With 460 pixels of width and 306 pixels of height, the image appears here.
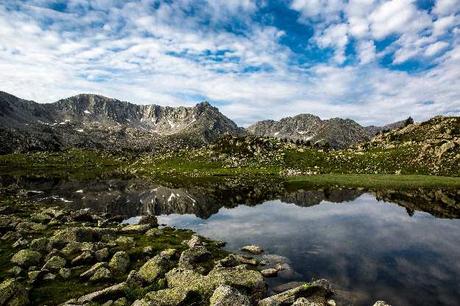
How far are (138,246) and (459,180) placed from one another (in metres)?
104

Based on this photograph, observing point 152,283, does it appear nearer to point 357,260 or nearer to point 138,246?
point 138,246

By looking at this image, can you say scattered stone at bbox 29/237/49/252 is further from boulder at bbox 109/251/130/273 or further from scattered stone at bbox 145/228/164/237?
scattered stone at bbox 145/228/164/237

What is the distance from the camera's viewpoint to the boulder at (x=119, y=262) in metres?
32.6

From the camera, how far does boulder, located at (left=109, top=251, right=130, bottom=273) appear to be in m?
32.6

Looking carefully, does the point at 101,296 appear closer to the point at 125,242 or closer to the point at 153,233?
the point at 125,242

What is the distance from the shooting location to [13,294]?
24.2 meters

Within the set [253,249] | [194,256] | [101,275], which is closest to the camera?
[101,275]

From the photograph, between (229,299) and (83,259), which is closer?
(229,299)

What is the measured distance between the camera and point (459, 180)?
109 metres

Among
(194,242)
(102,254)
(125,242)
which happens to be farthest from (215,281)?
(125,242)

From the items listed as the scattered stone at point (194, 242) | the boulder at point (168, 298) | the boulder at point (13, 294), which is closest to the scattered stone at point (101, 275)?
the boulder at point (13, 294)

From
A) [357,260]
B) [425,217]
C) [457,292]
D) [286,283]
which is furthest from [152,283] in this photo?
[425,217]

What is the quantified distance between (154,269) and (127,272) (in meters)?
3.23

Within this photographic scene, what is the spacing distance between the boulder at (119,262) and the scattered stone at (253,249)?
1451cm
